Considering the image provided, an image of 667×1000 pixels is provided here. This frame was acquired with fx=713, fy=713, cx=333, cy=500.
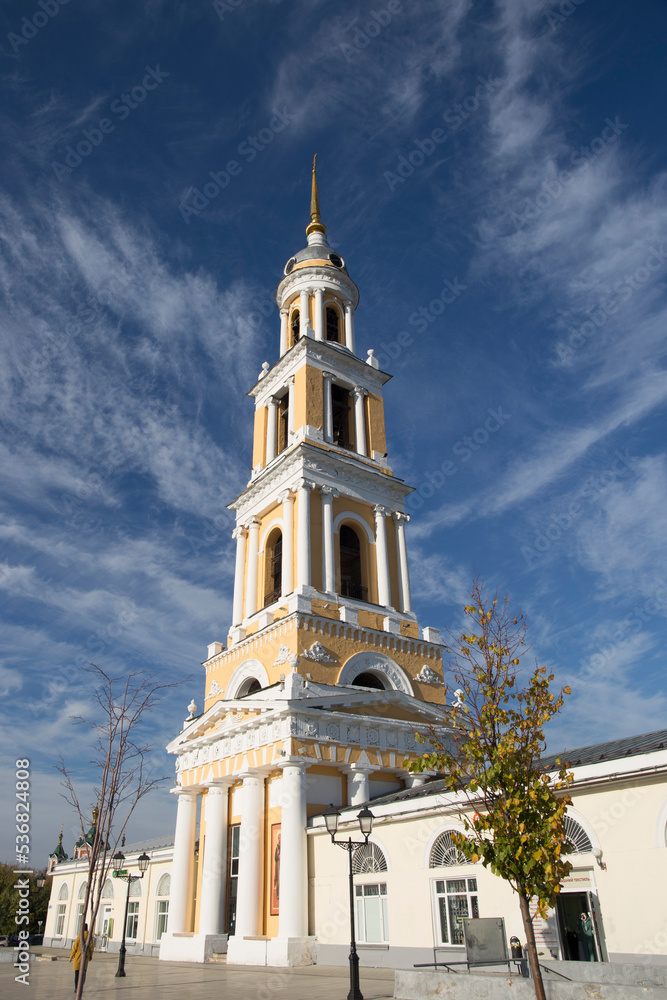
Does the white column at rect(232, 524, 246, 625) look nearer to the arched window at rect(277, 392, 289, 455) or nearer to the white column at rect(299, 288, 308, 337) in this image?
the arched window at rect(277, 392, 289, 455)

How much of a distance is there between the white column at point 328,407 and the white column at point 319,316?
2.58 meters

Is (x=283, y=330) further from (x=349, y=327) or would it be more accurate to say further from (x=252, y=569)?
(x=252, y=569)

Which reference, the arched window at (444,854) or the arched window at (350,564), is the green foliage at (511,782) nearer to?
the arched window at (444,854)

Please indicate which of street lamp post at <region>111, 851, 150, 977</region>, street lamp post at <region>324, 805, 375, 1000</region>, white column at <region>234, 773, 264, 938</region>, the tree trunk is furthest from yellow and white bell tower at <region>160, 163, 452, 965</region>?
the tree trunk

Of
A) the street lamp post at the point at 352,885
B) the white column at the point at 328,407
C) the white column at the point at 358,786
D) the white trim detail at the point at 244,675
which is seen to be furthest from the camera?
the white column at the point at 328,407

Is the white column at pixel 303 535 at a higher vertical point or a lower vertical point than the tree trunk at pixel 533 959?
higher

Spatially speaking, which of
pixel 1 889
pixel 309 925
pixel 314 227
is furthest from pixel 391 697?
pixel 1 889

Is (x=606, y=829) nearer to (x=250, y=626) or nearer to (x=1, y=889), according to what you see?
(x=250, y=626)

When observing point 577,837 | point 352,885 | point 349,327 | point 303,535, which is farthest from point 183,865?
point 349,327

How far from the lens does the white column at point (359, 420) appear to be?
32531mm

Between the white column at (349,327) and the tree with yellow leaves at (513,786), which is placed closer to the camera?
the tree with yellow leaves at (513,786)

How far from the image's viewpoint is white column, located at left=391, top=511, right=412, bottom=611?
1166 inches

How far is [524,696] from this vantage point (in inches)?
458

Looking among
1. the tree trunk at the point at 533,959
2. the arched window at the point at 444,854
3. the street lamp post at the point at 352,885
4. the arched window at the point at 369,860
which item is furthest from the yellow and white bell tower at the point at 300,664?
the tree trunk at the point at 533,959
